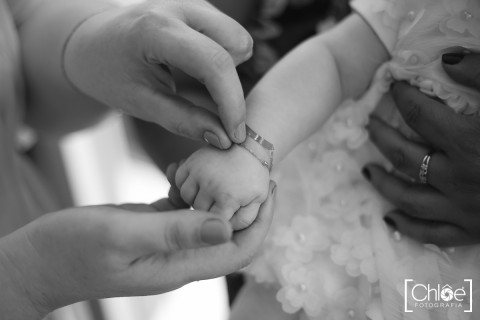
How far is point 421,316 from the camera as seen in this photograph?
60cm

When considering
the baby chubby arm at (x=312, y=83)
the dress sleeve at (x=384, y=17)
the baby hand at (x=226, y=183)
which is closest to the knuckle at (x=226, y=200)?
the baby hand at (x=226, y=183)

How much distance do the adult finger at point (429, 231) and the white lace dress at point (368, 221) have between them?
0.01 meters

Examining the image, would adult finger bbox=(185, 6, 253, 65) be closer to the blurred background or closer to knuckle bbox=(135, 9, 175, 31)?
knuckle bbox=(135, 9, 175, 31)

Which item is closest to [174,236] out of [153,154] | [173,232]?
[173,232]

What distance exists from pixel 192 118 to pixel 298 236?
0.25 metres

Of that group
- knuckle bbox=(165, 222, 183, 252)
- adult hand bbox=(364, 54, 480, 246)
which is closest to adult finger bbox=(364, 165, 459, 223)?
adult hand bbox=(364, 54, 480, 246)

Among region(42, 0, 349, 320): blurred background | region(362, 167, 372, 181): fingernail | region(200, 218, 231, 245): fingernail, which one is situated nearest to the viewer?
region(200, 218, 231, 245): fingernail

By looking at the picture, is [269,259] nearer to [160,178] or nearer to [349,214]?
[349,214]

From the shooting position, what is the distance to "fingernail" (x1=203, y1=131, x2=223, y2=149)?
0.58m

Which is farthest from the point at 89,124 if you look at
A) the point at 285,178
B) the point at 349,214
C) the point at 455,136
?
the point at 455,136

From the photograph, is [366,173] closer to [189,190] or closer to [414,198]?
[414,198]

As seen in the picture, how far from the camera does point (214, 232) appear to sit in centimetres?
48

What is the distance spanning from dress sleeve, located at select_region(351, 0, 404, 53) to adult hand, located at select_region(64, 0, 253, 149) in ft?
0.81

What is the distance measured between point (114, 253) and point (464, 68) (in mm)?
487
